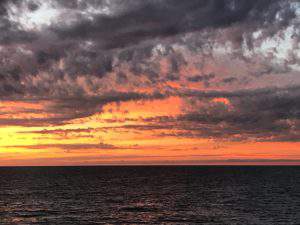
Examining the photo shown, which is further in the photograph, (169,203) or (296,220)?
(169,203)

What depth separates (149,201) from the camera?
105m

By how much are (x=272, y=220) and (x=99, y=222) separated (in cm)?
3146

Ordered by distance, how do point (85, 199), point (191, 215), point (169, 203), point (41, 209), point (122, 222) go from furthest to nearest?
point (85, 199)
point (169, 203)
point (41, 209)
point (191, 215)
point (122, 222)

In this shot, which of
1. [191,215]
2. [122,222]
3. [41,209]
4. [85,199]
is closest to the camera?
[122,222]

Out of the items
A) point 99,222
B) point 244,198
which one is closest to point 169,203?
point 244,198

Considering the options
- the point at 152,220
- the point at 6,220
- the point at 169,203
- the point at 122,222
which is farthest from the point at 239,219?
the point at 6,220

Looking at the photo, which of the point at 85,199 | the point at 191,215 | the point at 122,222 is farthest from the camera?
the point at 85,199

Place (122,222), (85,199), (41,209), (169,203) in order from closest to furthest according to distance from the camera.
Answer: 1. (122,222)
2. (41,209)
3. (169,203)
4. (85,199)

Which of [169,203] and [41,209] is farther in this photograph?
[169,203]

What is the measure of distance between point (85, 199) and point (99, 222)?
3802 cm

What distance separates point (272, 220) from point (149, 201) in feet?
128

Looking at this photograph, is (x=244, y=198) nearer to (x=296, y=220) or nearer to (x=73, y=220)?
(x=296, y=220)

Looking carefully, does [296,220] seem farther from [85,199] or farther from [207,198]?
[85,199]

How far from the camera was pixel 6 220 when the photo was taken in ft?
242
